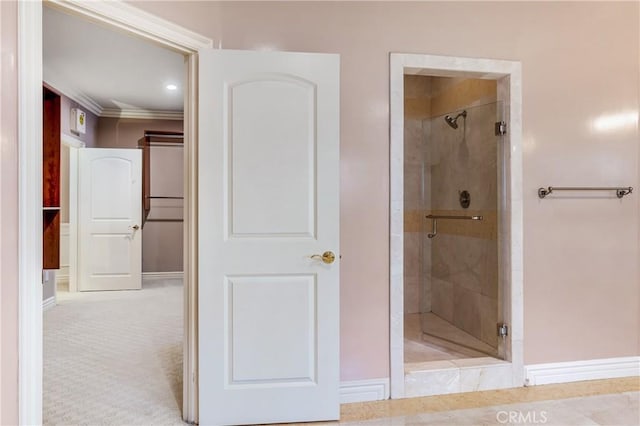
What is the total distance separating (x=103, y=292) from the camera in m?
5.54

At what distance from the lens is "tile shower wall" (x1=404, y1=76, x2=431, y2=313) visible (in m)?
3.74

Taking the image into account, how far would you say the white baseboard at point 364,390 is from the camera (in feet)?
7.71

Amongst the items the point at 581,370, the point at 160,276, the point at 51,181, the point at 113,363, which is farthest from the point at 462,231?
the point at 160,276

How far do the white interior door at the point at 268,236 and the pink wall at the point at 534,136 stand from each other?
0.25 metres

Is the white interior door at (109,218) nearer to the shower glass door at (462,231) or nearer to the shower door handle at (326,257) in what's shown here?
the shower glass door at (462,231)

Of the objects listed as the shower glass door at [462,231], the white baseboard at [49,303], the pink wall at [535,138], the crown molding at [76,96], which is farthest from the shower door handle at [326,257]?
the crown molding at [76,96]

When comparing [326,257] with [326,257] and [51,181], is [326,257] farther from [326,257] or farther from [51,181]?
[51,181]

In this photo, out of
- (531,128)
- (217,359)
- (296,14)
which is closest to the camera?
(217,359)

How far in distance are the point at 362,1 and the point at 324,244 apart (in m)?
1.47

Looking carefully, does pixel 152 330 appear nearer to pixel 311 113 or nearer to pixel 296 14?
pixel 311 113

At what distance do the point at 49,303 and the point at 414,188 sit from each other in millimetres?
4303

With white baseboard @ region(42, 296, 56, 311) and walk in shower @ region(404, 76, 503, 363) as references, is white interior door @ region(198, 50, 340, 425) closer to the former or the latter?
walk in shower @ region(404, 76, 503, 363)

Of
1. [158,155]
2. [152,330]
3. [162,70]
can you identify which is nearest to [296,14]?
[162,70]

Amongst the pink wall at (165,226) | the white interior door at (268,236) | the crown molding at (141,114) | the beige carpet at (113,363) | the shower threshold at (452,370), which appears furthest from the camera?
the pink wall at (165,226)
